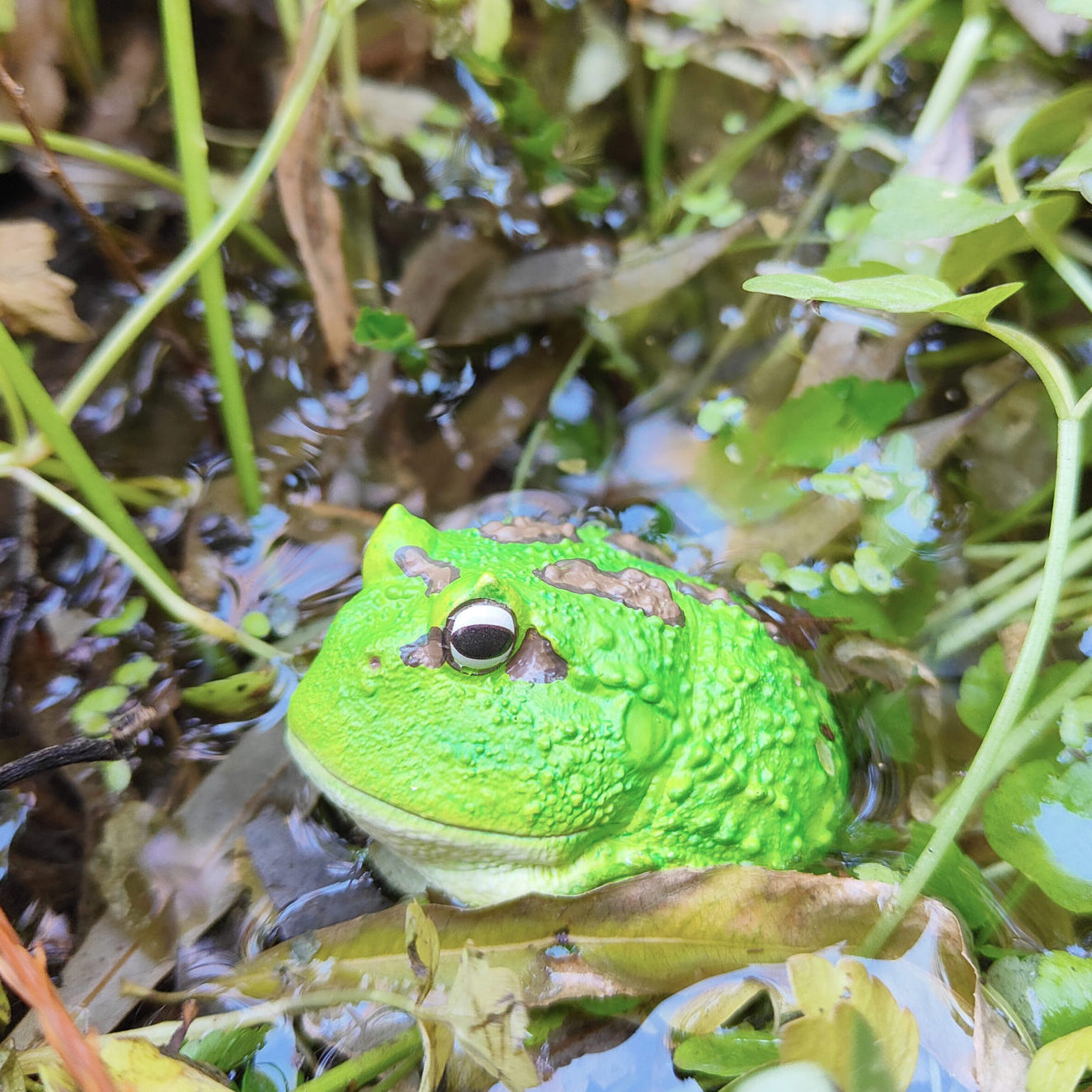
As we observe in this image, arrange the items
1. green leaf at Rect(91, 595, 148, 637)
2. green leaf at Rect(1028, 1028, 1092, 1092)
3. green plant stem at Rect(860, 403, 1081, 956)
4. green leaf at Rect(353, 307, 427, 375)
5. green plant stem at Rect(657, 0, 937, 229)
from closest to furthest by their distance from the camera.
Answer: green leaf at Rect(1028, 1028, 1092, 1092) < green plant stem at Rect(860, 403, 1081, 956) < green leaf at Rect(91, 595, 148, 637) < green leaf at Rect(353, 307, 427, 375) < green plant stem at Rect(657, 0, 937, 229)

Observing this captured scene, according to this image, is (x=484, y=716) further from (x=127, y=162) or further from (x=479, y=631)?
(x=127, y=162)

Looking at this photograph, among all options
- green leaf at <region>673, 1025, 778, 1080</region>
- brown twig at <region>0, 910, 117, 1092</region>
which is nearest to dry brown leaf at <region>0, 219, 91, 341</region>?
brown twig at <region>0, 910, 117, 1092</region>

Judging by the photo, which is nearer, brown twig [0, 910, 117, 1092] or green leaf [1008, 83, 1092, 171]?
brown twig [0, 910, 117, 1092]

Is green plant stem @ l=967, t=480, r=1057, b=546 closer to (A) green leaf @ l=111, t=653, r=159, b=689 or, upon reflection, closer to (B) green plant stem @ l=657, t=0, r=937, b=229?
(B) green plant stem @ l=657, t=0, r=937, b=229

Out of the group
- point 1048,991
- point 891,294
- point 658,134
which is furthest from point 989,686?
point 658,134

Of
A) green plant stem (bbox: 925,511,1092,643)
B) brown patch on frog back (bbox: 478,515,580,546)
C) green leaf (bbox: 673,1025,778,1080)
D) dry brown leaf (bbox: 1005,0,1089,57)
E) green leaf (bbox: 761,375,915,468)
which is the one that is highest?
dry brown leaf (bbox: 1005,0,1089,57)

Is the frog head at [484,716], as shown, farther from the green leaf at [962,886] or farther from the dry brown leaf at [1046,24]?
the dry brown leaf at [1046,24]

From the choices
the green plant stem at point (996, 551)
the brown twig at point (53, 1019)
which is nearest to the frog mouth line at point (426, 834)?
the brown twig at point (53, 1019)
